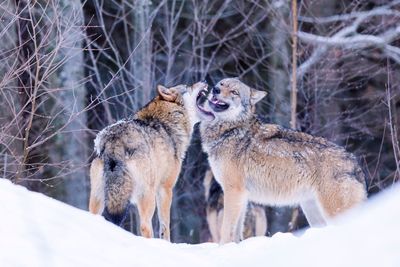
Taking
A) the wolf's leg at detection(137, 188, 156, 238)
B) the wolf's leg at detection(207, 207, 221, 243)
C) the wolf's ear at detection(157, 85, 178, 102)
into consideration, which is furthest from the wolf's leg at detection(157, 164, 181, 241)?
the wolf's leg at detection(207, 207, 221, 243)

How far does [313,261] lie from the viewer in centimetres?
417

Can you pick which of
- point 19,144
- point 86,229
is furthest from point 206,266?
point 19,144

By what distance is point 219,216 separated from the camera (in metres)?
10.3

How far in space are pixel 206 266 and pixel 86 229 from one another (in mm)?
817

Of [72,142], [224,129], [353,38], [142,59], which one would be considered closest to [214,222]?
[224,129]

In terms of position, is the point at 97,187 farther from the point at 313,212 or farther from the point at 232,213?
the point at 313,212

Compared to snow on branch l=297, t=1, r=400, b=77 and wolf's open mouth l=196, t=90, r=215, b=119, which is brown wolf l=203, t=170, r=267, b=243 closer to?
wolf's open mouth l=196, t=90, r=215, b=119

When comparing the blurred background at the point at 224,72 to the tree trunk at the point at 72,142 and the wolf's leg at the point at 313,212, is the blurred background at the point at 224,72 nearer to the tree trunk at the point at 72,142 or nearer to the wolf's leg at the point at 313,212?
the tree trunk at the point at 72,142

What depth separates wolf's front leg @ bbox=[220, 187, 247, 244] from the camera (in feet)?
27.5

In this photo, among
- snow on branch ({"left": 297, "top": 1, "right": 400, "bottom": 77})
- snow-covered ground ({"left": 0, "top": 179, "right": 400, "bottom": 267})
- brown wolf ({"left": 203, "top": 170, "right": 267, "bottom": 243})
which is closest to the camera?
snow-covered ground ({"left": 0, "top": 179, "right": 400, "bottom": 267})

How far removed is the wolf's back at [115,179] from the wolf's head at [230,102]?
1.62 meters

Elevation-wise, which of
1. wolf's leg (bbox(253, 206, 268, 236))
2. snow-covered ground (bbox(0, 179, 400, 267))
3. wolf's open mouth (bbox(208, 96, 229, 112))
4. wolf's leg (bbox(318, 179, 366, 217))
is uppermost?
snow-covered ground (bbox(0, 179, 400, 267))

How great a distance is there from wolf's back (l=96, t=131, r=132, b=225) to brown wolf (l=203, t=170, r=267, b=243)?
2964 millimetres

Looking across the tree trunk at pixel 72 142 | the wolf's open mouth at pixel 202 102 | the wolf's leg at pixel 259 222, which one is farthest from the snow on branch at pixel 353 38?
the wolf's open mouth at pixel 202 102
